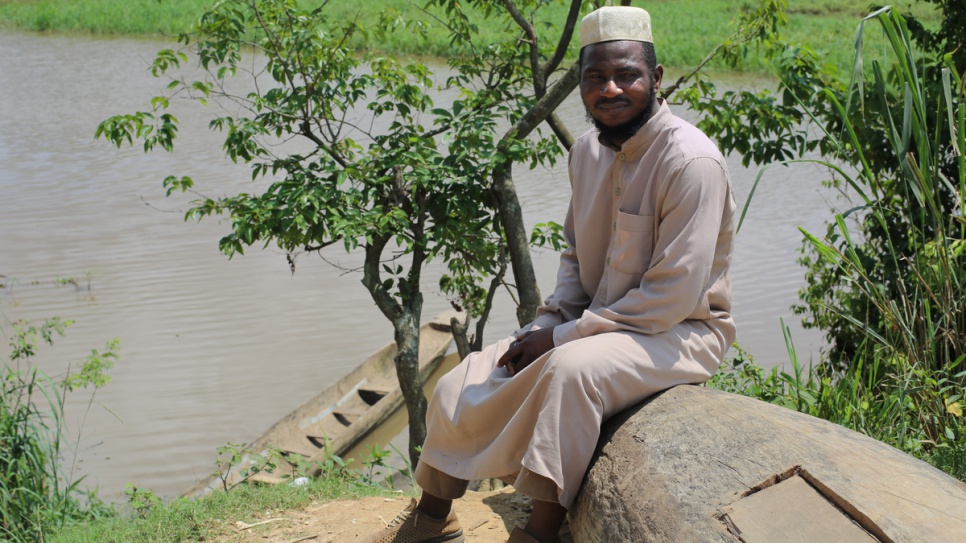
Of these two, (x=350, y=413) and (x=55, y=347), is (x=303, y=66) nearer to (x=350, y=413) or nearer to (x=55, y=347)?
(x=350, y=413)

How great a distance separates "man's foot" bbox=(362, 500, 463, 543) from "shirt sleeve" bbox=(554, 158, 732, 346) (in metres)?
0.79

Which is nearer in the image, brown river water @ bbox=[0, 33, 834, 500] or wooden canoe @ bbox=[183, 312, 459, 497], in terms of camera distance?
wooden canoe @ bbox=[183, 312, 459, 497]

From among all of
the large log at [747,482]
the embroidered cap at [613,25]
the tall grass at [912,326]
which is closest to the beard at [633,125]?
the embroidered cap at [613,25]

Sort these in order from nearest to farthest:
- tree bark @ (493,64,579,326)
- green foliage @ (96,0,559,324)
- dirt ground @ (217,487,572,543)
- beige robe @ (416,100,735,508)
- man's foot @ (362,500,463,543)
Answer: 1. beige robe @ (416,100,735,508)
2. man's foot @ (362,500,463,543)
3. dirt ground @ (217,487,572,543)
4. green foliage @ (96,0,559,324)
5. tree bark @ (493,64,579,326)

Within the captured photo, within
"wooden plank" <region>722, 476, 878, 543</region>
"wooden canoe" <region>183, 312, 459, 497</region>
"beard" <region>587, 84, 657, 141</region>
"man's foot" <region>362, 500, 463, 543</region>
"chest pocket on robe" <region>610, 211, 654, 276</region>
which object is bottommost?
"wooden canoe" <region>183, 312, 459, 497</region>

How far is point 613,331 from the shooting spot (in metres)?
2.56

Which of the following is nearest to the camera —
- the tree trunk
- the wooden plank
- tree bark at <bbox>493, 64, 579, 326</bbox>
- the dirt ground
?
the wooden plank

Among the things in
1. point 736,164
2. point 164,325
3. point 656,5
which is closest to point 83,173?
point 164,325

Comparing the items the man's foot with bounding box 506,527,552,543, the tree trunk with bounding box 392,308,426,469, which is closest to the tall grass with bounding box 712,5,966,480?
the man's foot with bounding box 506,527,552,543

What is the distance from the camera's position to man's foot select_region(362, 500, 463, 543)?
111 inches

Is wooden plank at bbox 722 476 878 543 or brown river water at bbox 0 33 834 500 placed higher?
wooden plank at bbox 722 476 878 543

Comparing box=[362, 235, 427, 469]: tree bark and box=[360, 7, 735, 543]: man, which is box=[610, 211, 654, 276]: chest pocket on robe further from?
box=[362, 235, 427, 469]: tree bark

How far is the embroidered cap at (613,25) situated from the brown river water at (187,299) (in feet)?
11.4

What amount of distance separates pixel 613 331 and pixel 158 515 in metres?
2.05
